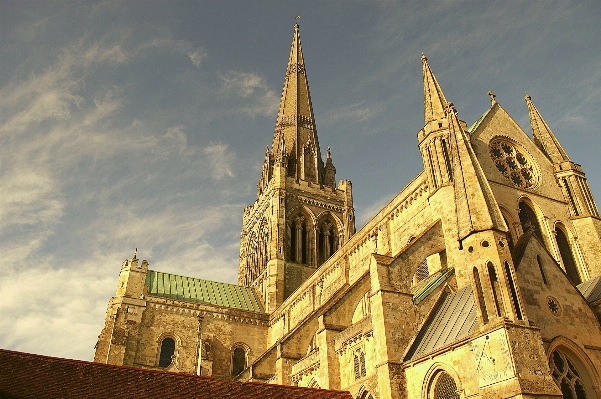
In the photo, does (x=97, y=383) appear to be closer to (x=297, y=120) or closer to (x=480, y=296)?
(x=480, y=296)

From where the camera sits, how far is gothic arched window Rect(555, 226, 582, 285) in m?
20.0

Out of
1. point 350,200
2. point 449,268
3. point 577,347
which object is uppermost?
point 350,200

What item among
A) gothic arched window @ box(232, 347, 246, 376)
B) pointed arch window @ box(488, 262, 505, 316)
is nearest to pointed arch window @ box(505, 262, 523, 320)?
pointed arch window @ box(488, 262, 505, 316)

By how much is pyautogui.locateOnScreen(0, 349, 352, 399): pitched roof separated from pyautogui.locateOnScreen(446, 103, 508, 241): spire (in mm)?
6916

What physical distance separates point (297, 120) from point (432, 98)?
26.4m

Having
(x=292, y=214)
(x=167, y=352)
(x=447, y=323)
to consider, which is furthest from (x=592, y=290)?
(x=292, y=214)

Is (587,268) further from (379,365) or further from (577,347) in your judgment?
(379,365)

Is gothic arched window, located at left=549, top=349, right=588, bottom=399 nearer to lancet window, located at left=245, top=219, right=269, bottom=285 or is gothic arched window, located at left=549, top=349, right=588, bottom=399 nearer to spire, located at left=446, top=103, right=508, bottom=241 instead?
spire, located at left=446, top=103, right=508, bottom=241

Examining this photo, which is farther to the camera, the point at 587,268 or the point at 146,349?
the point at 146,349

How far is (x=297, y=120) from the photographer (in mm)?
47844

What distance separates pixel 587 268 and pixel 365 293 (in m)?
8.74

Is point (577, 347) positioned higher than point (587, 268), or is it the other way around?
point (587, 268)

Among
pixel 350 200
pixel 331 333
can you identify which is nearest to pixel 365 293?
pixel 331 333

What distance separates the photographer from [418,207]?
22.6 meters
